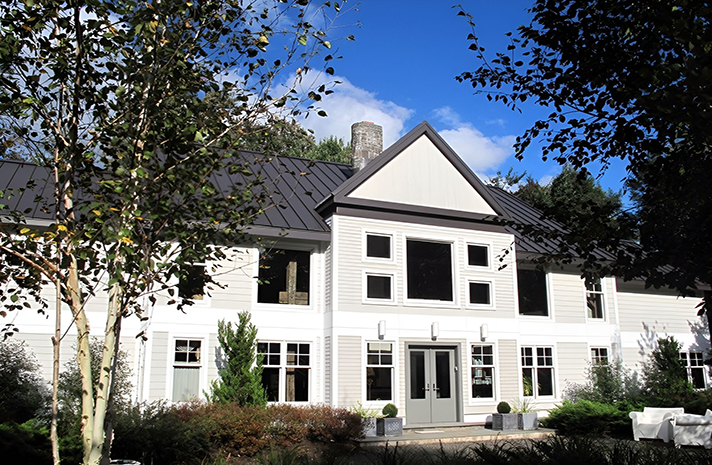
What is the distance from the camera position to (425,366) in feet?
58.7

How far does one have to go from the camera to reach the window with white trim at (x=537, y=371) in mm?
19609

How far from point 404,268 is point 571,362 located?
7.06 m

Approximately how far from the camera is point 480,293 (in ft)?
62.2

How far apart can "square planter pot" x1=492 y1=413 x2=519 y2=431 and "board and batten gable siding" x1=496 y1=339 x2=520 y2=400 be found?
2.98ft

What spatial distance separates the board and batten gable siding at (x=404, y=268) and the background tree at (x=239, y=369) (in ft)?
8.59

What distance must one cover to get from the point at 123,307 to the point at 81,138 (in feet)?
5.54

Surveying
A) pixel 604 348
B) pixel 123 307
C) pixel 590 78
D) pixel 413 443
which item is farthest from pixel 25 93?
pixel 604 348

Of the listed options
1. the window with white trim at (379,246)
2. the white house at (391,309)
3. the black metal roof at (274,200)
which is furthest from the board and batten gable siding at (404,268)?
the black metal roof at (274,200)

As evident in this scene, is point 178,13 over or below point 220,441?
over

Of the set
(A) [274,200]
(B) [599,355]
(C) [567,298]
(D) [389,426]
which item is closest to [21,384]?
(A) [274,200]

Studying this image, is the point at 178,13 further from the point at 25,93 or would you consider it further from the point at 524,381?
the point at 524,381

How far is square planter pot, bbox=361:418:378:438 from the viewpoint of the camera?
50.9 ft

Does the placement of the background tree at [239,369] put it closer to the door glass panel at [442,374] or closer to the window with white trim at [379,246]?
the window with white trim at [379,246]

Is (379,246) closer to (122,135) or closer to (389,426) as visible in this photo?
(389,426)
